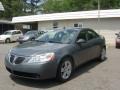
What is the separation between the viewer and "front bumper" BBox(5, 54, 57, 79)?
253 inches

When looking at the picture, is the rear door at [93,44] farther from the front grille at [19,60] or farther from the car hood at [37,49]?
the front grille at [19,60]

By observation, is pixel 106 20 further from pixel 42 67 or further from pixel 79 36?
pixel 42 67

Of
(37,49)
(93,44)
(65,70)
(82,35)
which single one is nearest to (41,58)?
(37,49)

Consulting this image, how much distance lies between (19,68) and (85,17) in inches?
751

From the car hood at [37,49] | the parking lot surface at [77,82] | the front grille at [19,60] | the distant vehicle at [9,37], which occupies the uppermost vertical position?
the car hood at [37,49]

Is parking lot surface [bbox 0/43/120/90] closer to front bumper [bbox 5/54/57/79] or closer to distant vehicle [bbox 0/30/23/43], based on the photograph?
front bumper [bbox 5/54/57/79]

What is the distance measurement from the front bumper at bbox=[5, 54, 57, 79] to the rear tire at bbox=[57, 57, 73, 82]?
0.24 meters

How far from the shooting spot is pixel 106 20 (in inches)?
971

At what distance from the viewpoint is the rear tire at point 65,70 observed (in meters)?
6.91

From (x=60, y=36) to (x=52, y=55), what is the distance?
1.62 meters

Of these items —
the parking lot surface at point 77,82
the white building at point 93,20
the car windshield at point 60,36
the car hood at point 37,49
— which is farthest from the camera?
the white building at point 93,20

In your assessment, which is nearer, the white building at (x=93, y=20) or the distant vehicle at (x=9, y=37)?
the white building at (x=93, y=20)

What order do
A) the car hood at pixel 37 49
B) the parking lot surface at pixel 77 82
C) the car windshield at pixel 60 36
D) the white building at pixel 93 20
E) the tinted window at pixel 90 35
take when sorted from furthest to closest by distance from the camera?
the white building at pixel 93 20 → the tinted window at pixel 90 35 → the car windshield at pixel 60 36 → the car hood at pixel 37 49 → the parking lot surface at pixel 77 82

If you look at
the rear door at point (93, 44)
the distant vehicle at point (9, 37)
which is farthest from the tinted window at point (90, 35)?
the distant vehicle at point (9, 37)
